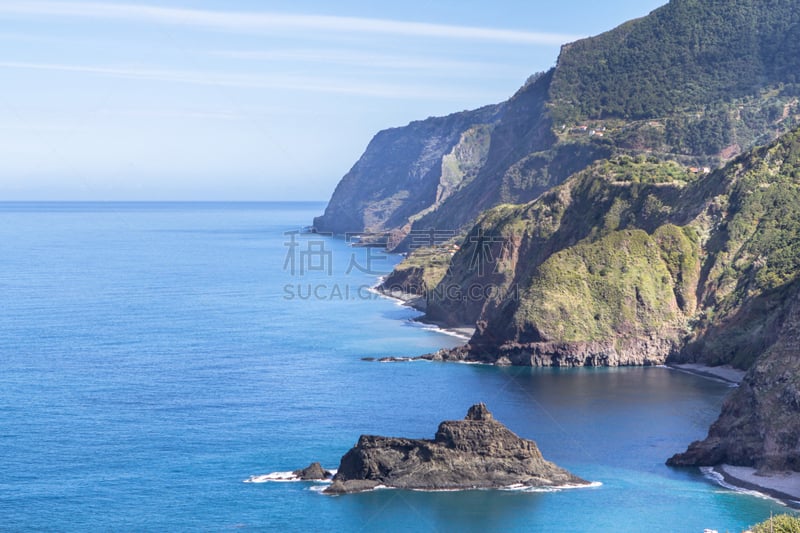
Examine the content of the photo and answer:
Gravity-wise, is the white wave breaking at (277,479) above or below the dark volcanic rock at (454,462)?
below

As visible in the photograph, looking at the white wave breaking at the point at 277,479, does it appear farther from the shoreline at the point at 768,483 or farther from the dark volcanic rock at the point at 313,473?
the shoreline at the point at 768,483

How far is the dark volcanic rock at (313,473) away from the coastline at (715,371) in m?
59.2

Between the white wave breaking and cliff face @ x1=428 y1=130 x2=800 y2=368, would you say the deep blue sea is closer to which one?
the white wave breaking

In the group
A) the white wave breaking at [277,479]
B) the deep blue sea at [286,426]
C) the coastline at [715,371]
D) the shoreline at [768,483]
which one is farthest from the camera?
the coastline at [715,371]

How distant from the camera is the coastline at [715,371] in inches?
5408

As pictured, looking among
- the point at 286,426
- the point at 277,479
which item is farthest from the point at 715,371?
the point at 277,479

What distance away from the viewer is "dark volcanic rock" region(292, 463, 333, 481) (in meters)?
93.4

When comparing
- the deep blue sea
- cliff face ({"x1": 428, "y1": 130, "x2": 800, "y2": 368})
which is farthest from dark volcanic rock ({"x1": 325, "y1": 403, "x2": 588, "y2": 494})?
cliff face ({"x1": 428, "y1": 130, "x2": 800, "y2": 368})

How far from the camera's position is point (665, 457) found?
4038 inches

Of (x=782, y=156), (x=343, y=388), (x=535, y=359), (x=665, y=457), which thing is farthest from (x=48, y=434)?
(x=782, y=156)

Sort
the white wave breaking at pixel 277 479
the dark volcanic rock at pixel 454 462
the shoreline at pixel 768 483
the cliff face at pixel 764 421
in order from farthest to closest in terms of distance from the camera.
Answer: the cliff face at pixel 764 421, the white wave breaking at pixel 277 479, the dark volcanic rock at pixel 454 462, the shoreline at pixel 768 483

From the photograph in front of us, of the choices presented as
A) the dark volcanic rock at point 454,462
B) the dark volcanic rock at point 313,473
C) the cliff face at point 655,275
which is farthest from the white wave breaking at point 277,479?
the cliff face at point 655,275

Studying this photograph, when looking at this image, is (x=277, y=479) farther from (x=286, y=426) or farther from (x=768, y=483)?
(x=768, y=483)

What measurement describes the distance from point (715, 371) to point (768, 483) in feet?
167
